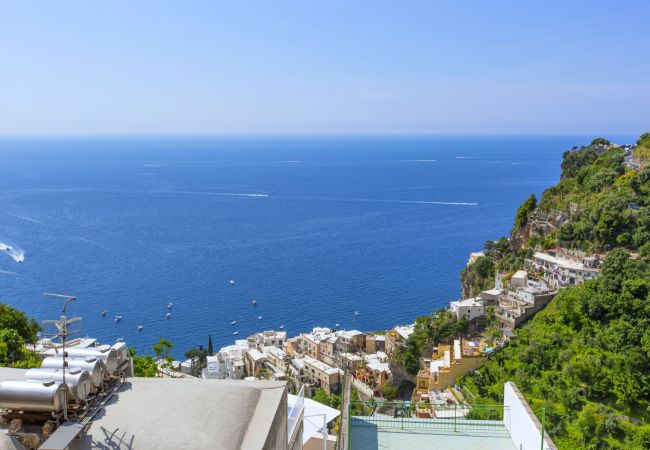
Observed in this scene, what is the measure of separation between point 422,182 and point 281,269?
62.8 meters

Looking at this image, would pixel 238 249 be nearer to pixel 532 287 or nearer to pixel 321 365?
pixel 321 365

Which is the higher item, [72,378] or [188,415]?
[72,378]

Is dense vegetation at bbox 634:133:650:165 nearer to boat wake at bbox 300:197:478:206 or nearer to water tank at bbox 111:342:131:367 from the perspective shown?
water tank at bbox 111:342:131:367

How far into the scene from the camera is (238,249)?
177ft

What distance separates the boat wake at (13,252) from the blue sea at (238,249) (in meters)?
0.18

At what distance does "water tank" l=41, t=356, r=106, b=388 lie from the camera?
5035 mm

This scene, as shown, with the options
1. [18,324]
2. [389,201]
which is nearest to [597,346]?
[18,324]

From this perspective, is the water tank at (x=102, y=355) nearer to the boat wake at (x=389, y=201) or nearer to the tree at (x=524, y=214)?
the tree at (x=524, y=214)

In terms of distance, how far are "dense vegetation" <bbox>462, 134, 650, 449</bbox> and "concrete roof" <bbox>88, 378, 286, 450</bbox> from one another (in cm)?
1142

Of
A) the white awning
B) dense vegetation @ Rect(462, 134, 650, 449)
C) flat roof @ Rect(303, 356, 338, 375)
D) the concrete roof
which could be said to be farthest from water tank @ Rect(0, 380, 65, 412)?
flat roof @ Rect(303, 356, 338, 375)

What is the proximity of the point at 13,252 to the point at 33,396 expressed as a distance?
51.0m

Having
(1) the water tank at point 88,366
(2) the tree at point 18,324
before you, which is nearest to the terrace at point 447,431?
(1) the water tank at point 88,366

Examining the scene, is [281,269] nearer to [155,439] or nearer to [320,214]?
[320,214]

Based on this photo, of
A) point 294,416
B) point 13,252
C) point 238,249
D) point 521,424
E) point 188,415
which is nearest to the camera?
point 188,415
